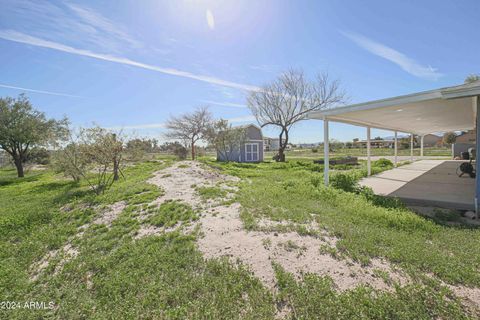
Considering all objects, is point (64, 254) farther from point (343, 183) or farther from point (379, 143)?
point (379, 143)

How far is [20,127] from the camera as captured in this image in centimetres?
1491

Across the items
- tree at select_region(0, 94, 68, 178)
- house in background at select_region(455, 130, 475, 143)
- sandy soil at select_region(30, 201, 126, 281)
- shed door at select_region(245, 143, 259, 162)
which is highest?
tree at select_region(0, 94, 68, 178)

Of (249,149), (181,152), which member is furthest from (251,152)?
(181,152)

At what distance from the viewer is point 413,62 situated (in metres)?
10.1

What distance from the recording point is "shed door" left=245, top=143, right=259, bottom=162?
67.3 feet

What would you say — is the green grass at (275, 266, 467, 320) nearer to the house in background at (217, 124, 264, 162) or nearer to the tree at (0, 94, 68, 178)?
the house in background at (217, 124, 264, 162)

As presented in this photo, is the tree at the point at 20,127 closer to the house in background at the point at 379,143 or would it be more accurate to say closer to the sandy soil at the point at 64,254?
the sandy soil at the point at 64,254

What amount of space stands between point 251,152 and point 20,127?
18448 millimetres

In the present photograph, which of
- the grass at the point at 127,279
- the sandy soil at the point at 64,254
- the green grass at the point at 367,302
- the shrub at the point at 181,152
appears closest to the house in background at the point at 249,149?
the shrub at the point at 181,152

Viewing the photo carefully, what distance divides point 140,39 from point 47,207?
6.08 metres

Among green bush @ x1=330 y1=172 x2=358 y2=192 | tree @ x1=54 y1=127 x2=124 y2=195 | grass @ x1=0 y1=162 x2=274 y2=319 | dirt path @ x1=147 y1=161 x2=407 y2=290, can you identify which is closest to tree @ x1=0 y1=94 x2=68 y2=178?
tree @ x1=54 y1=127 x2=124 y2=195

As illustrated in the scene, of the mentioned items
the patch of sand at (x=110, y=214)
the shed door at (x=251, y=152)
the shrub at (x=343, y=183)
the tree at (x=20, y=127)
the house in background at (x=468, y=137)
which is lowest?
the patch of sand at (x=110, y=214)

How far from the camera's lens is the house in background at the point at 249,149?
20.1 meters

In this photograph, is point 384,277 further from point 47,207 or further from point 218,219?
point 47,207
